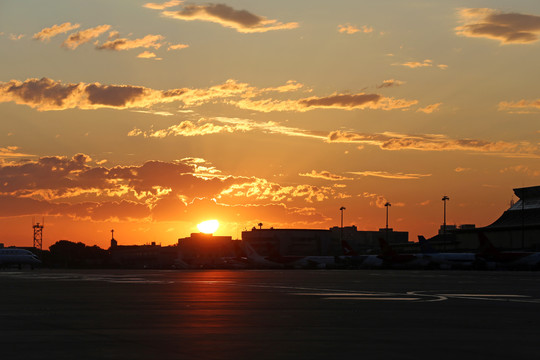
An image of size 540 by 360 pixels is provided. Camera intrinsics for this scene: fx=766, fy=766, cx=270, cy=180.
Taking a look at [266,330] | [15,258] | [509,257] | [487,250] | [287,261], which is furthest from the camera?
[287,261]

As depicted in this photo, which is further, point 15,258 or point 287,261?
point 287,261

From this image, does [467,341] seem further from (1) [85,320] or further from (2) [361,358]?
(1) [85,320]

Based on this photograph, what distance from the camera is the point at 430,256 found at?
488 ft

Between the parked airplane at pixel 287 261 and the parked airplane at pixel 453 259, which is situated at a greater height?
the parked airplane at pixel 453 259

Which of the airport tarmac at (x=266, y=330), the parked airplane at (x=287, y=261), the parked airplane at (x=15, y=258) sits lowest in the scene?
the parked airplane at (x=287, y=261)

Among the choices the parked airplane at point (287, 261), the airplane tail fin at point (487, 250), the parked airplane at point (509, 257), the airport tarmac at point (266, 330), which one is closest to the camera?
the airport tarmac at point (266, 330)

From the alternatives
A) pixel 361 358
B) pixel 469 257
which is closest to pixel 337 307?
pixel 361 358

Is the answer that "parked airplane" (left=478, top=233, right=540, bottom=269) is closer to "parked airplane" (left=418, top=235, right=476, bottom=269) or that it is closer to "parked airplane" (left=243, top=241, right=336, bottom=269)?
"parked airplane" (left=418, top=235, right=476, bottom=269)

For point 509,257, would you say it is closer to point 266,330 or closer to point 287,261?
point 287,261

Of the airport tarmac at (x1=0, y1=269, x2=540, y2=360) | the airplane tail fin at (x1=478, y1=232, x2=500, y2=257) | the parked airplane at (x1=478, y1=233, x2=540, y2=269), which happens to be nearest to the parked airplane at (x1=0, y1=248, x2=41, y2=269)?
the airplane tail fin at (x1=478, y1=232, x2=500, y2=257)

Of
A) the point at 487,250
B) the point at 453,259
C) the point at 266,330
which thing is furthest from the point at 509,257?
the point at 266,330

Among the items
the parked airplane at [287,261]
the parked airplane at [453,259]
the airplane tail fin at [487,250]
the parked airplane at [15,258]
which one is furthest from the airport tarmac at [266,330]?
the parked airplane at [287,261]

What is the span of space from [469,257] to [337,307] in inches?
4625

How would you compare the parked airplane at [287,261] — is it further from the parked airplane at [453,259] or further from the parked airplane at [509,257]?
the parked airplane at [509,257]
